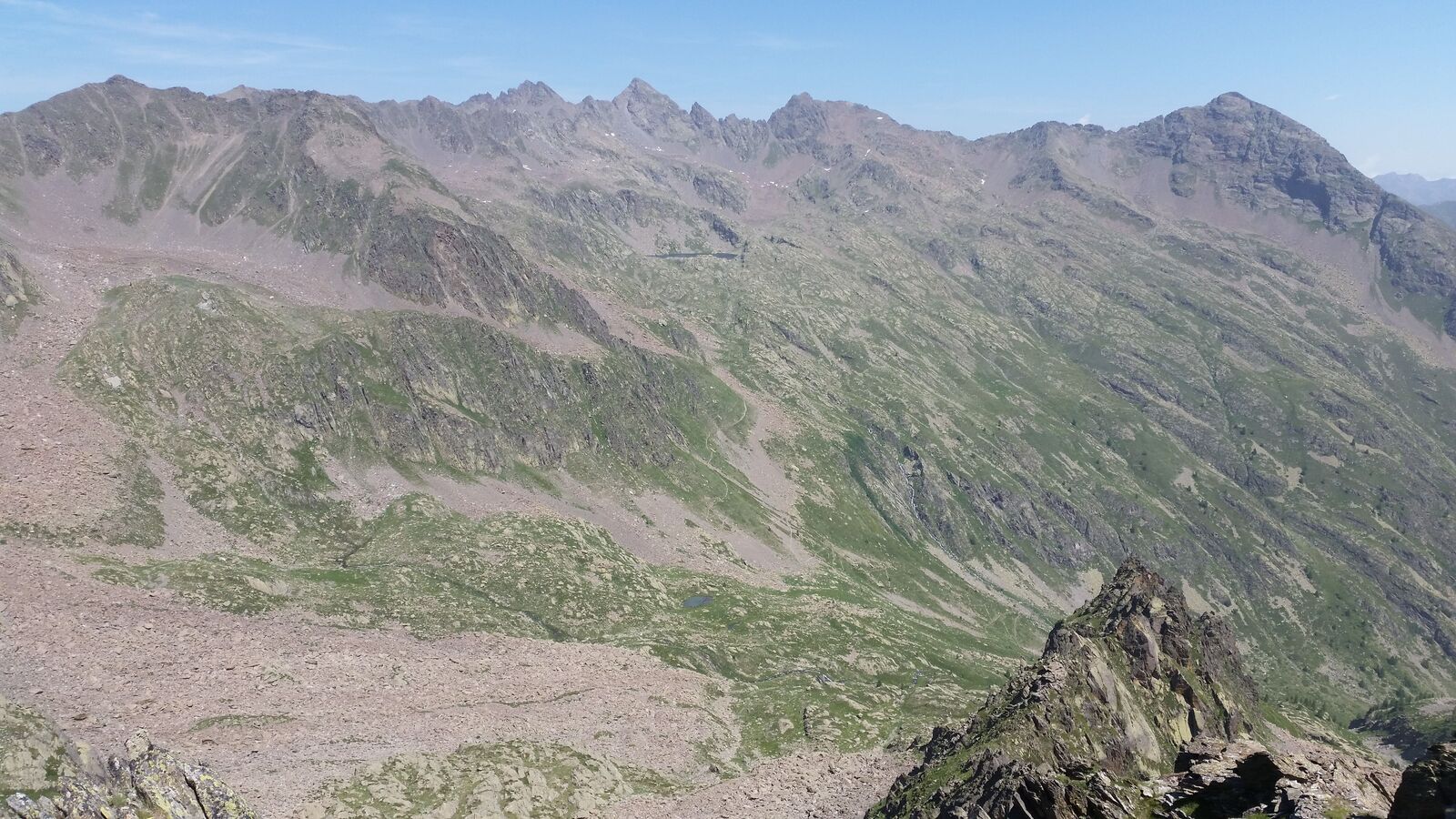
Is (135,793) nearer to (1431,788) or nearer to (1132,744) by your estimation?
(1431,788)

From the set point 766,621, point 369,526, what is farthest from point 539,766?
point 369,526

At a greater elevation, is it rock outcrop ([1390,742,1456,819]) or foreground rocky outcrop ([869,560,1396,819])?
rock outcrop ([1390,742,1456,819])

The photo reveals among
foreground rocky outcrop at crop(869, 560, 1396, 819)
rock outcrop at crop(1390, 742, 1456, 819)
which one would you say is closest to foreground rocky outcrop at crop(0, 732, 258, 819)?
foreground rocky outcrop at crop(869, 560, 1396, 819)

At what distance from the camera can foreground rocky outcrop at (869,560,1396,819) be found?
4662cm

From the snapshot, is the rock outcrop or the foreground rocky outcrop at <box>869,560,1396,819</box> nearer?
the rock outcrop

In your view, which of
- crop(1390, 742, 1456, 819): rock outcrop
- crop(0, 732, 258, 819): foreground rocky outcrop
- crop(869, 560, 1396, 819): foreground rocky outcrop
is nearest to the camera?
crop(1390, 742, 1456, 819): rock outcrop

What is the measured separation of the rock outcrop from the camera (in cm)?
3484

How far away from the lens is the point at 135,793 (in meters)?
48.4

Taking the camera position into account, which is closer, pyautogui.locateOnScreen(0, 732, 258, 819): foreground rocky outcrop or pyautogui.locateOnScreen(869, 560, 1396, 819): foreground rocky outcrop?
pyautogui.locateOnScreen(0, 732, 258, 819): foreground rocky outcrop

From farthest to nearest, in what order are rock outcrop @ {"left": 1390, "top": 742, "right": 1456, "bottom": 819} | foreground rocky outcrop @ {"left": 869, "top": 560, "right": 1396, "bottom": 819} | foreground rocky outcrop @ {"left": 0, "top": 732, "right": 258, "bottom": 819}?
1. foreground rocky outcrop @ {"left": 869, "top": 560, "right": 1396, "bottom": 819}
2. foreground rocky outcrop @ {"left": 0, "top": 732, "right": 258, "bottom": 819}
3. rock outcrop @ {"left": 1390, "top": 742, "right": 1456, "bottom": 819}

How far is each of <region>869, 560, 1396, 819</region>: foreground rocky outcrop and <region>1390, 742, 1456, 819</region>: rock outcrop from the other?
450cm

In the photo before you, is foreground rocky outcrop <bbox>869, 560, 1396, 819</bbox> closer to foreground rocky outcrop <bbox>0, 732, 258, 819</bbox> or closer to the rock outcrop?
the rock outcrop

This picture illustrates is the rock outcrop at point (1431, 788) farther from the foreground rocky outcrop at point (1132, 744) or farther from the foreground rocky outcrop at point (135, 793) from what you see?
the foreground rocky outcrop at point (135, 793)

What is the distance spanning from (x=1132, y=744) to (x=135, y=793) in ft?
303
